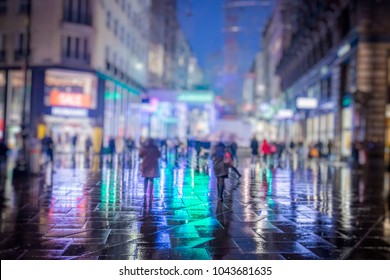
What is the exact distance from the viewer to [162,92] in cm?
5756

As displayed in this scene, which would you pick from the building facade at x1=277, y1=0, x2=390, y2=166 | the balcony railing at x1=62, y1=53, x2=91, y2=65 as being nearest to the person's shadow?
the building facade at x1=277, y1=0, x2=390, y2=166

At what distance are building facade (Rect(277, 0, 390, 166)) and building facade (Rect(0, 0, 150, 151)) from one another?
54.5 feet

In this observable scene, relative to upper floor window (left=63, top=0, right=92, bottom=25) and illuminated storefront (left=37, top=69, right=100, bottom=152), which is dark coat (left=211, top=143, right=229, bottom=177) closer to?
illuminated storefront (left=37, top=69, right=100, bottom=152)

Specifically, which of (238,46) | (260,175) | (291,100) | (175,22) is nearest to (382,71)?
(260,175)

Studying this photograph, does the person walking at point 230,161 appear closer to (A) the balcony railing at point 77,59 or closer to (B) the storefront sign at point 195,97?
(A) the balcony railing at point 77,59

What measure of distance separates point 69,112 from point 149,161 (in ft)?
100

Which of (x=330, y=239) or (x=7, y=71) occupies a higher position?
(x=7, y=71)

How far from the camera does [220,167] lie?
31.5 ft

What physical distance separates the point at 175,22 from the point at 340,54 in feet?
193

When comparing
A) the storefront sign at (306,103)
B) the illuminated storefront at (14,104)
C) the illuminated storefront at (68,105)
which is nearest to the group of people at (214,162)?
the illuminated storefront at (68,105)

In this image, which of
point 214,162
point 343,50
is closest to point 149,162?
point 214,162

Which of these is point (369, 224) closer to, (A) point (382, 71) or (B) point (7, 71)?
(A) point (382, 71)

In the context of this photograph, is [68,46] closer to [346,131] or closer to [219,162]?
[346,131]

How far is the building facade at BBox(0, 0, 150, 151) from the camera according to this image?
37.8 m
